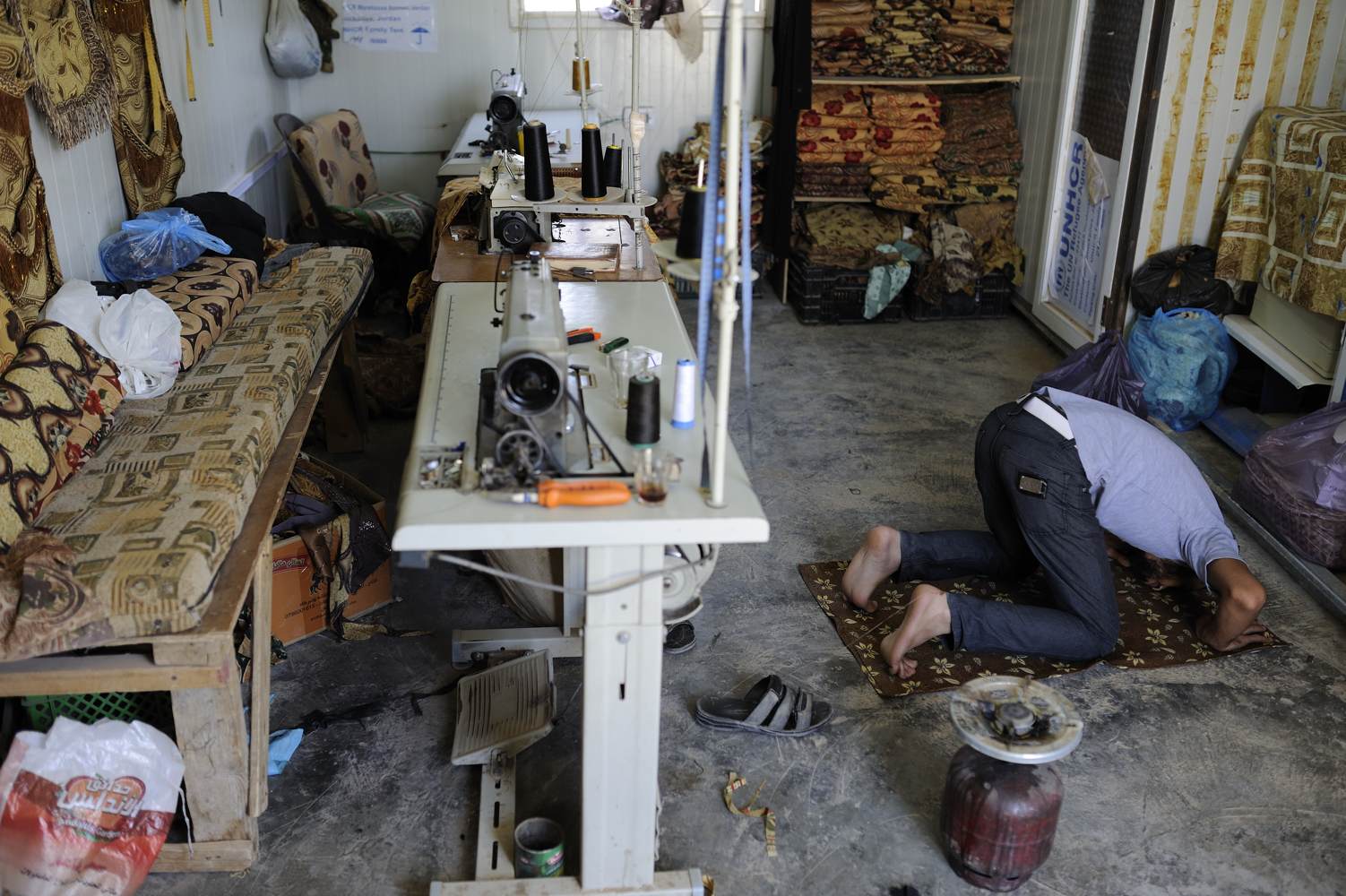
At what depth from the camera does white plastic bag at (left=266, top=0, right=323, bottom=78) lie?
5820mm

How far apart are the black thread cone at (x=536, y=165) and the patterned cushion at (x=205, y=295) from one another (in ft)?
3.27

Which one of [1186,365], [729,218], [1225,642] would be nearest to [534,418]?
[729,218]

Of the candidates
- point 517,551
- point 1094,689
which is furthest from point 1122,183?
point 517,551

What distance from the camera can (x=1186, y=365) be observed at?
440 centimetres

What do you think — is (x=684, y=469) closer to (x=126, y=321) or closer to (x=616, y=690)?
(x=616, y=690)

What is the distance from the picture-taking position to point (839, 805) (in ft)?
8.53

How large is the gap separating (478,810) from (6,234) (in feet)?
5.82

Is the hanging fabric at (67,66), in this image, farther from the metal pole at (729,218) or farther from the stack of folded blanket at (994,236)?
the stack of folded blanket at (994,236)

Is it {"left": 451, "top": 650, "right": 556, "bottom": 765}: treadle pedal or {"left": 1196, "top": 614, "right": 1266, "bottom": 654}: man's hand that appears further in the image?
{"left": 1196, "top": 614, "right": 1266, "bottom": 654}: man's hand

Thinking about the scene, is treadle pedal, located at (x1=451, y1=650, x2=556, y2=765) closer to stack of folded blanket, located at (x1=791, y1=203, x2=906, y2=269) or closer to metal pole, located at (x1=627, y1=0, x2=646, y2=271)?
metal pole, located at (x1=627, y1=0, x2=646, y2=271)

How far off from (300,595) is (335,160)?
3.33m

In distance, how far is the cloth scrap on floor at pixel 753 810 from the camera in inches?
98.1

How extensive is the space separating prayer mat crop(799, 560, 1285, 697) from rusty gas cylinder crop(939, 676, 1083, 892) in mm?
644

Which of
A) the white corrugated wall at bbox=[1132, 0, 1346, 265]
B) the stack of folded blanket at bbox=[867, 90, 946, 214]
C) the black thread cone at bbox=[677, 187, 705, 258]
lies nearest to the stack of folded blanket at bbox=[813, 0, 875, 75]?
the stack of folded blanket at bbox=[867, 90, 946, 214]
